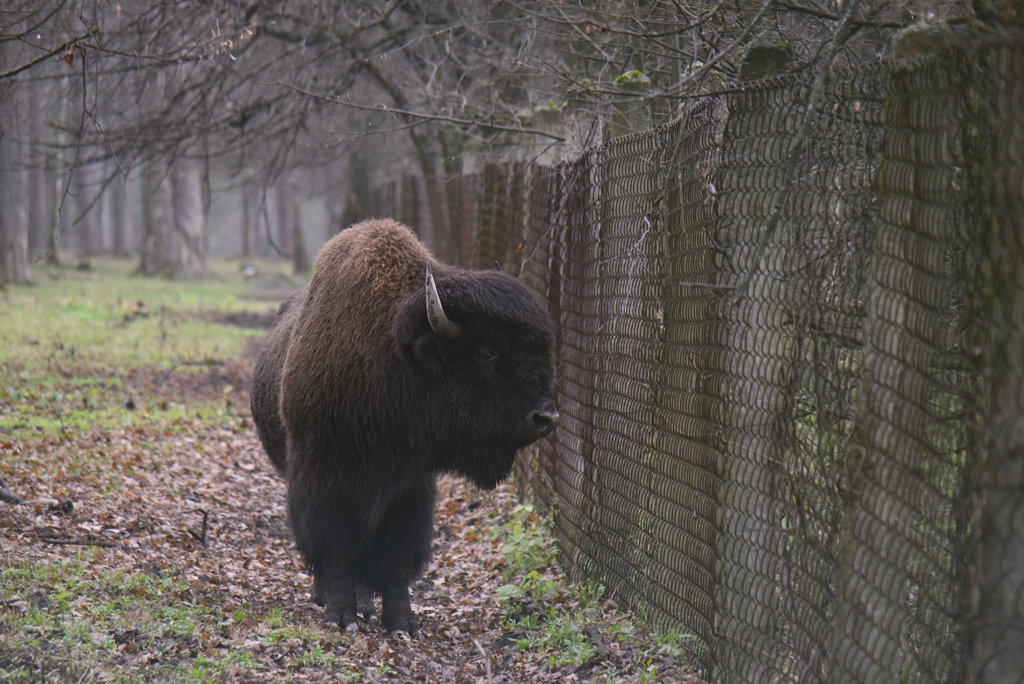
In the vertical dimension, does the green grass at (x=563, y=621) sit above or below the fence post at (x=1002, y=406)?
below

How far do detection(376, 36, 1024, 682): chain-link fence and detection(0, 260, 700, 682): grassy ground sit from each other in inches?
25.1

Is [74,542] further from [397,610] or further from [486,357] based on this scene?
[486,357]

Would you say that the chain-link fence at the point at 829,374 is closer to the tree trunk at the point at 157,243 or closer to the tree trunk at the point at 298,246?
the tree trunk at the point at 157,243

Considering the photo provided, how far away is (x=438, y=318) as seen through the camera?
196 inches

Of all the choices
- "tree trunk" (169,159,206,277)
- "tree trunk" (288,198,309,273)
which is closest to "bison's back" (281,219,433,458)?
"tree trunk" (169,159,206,277)

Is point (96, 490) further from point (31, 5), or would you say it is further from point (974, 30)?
point (974, 30)

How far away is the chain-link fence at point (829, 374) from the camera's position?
2.26 meters

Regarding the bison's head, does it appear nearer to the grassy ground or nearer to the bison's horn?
the bison's horn

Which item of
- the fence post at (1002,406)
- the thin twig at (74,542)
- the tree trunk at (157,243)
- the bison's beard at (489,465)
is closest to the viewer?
the fence post at (1002,406)

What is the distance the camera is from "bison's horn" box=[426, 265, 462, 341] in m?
4.95

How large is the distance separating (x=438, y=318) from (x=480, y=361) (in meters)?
0.36

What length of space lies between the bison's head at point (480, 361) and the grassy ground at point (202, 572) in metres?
1.02

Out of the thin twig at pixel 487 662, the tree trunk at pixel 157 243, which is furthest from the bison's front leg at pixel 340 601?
the tree trunk at pixel 157 243

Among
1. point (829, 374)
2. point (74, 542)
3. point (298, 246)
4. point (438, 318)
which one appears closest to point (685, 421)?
point (829, 374)
